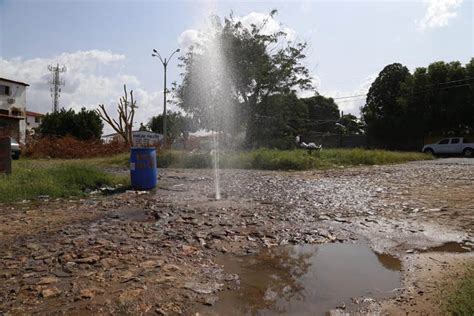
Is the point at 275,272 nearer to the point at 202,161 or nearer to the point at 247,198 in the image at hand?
the point at 247,198

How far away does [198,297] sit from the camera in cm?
290

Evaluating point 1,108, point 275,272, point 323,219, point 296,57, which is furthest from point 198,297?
point 1,108

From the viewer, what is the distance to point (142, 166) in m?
8.30

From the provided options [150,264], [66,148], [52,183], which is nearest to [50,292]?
[150,264]

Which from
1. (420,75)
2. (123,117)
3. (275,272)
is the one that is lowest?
(275,272)

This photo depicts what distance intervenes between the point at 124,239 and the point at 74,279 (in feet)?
3.79

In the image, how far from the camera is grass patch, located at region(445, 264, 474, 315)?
245cm

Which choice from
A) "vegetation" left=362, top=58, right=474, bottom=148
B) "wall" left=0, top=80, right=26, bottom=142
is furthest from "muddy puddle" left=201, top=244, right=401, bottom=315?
"wall" left=0, top=80, right=26, bottom=142

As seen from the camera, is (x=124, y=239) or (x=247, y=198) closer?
(x=124, y=239)

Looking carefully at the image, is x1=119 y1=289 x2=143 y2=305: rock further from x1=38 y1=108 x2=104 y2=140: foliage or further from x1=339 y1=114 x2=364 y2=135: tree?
x1=339 y1=114 x2=364 y2=135: tree

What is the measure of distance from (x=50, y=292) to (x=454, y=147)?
28829mm

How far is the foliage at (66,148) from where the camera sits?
2311cm

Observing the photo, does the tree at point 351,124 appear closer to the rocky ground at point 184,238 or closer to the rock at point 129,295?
the rocky ground at point 184,238

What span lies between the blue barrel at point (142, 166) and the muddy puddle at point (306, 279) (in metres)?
4.89
